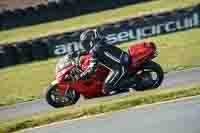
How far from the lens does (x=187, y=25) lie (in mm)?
21891

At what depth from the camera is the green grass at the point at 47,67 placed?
17.0 metres

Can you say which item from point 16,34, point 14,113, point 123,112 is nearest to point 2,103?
point 14,113

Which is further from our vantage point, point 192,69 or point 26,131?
point 192,69

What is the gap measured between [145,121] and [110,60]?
3.69 metres

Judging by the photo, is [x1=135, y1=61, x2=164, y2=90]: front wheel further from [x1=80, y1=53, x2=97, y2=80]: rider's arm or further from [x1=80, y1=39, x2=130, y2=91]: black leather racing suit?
[x1=80, y1=53, x2=97, y2=80]: rider's arm

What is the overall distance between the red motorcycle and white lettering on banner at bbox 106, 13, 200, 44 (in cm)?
681

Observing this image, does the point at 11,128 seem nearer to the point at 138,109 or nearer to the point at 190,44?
the point at 138,109

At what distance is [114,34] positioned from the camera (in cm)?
2145

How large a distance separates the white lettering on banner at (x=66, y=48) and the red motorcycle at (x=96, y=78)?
588cm

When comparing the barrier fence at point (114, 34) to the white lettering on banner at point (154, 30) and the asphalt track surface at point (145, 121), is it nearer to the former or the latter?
the white lettering on banner at point (154, 30)

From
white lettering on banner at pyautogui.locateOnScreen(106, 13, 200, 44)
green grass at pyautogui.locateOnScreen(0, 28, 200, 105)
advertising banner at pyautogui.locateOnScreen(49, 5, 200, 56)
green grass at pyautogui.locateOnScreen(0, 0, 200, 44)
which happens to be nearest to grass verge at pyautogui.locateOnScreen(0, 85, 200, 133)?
green grass at pyautogui.locateOnScreen(0, 28, 200, 105)

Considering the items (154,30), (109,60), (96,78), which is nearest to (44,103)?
(96,78)

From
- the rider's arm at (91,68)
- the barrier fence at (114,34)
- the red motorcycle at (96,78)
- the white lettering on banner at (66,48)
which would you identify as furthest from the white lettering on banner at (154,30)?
the rider's arm at (91,68)

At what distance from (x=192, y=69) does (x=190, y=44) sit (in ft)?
13.4
